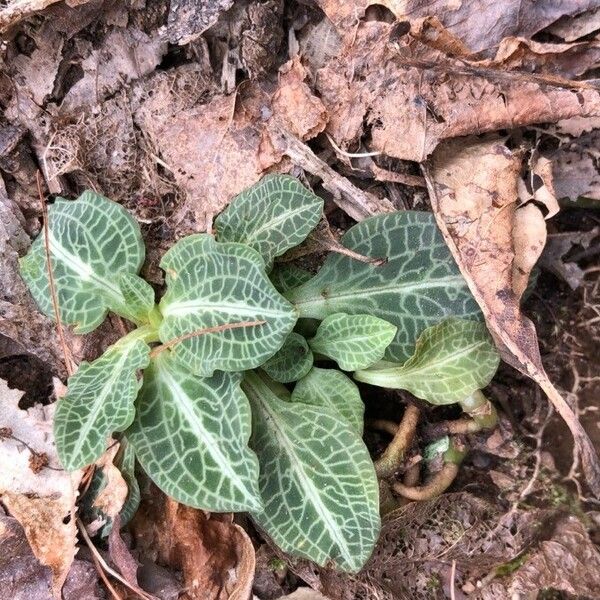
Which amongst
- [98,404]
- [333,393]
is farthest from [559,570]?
[98,404]

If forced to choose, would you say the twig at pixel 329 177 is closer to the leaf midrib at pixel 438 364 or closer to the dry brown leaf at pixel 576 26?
the leaf midrib at pixel 438 364

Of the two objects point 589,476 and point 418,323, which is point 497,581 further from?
point 418,323

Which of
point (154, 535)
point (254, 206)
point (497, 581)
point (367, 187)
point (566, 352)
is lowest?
point (497, 581)

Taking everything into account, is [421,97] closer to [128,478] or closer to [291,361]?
[291,361]

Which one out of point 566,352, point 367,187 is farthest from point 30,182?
point 566,352

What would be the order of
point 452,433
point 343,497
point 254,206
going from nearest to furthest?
point 343,497 → point 254,206 → point 452,433

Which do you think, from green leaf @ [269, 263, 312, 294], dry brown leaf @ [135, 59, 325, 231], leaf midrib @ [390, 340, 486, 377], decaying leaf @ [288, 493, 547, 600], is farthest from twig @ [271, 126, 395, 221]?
decaying leaf @ [288, 493, 547, 600]
